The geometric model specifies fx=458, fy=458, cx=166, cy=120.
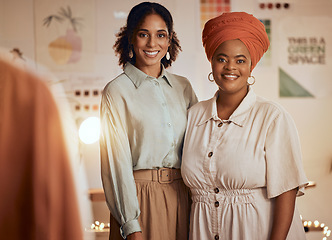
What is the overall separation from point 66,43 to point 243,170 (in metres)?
3.38

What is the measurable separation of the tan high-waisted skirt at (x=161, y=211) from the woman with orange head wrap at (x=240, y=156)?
0.38 feet

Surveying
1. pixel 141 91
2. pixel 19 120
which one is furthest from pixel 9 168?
pixel 141 91

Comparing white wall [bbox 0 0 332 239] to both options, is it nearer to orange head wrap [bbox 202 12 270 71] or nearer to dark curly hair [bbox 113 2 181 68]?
dark curly hair [bbox 113 2 181 68]

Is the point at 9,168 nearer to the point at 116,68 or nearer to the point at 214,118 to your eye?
the point at 214,118

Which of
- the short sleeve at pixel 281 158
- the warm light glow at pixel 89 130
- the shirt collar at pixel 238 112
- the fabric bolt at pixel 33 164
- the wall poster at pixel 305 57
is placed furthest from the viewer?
the wall poster at pixel 305 57

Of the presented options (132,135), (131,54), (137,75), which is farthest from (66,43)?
(132,135)

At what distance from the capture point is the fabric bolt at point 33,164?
57cm

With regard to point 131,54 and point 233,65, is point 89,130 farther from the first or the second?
point 233,65

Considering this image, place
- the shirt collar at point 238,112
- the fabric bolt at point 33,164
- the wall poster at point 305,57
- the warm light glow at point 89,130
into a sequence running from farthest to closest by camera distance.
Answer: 1. the wall poster at point 305,57
2. the warm light glow at point 89,130
3. the shirt collar at point 238,112
4. the fabric bolt at point 33,164

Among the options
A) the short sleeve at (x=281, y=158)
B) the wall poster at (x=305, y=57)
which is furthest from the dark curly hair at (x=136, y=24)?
the wall poster at (x=305, y=57)

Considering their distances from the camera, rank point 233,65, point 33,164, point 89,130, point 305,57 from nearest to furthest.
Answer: point 33,164 < point 233,65 < point 89,130 < point 305,57

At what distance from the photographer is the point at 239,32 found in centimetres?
188

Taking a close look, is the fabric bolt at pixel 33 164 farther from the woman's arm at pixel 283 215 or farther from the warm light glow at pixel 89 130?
the warm light glow at pixel 89 130

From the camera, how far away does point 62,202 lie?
594 millimetres
